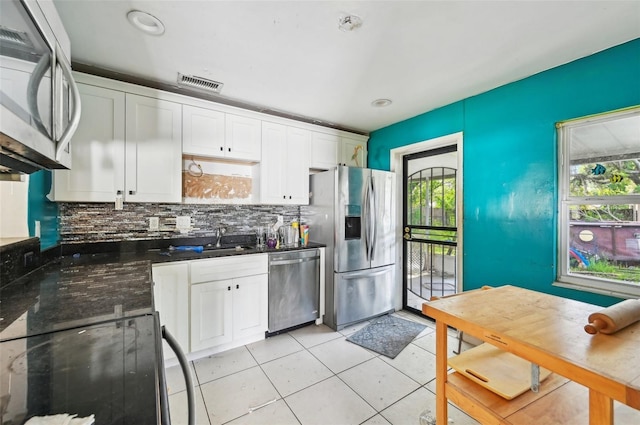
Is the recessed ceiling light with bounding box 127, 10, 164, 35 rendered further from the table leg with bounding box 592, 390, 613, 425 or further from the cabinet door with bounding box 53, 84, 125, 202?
the table leg with bounding box 592, 390, 613, 425

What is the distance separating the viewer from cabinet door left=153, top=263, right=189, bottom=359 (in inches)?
85.3

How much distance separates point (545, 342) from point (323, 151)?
2853 millimetres

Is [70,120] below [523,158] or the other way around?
below

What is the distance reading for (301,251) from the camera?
2.89 meters

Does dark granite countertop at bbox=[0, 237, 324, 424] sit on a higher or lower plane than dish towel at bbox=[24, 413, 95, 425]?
lower

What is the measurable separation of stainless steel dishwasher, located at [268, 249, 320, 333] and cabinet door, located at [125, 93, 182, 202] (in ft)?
3.94

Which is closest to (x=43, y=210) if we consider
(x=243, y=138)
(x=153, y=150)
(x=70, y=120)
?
(x=153, y=150)

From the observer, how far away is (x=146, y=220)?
8.36ft

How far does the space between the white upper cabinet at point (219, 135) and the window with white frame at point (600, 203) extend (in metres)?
2.75

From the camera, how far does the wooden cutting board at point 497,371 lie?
1222mm

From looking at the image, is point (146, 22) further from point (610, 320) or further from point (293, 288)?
point (610, 320)

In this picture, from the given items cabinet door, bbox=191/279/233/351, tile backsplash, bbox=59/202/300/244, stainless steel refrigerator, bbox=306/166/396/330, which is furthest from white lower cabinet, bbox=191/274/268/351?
stainless steel refrigerator, bbox=306/166/396/330

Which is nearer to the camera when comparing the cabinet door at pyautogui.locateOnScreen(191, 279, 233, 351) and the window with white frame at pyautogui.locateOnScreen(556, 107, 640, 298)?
the window with white frame at pyautogui.locateOnScreen(556, 107, 640, 298)

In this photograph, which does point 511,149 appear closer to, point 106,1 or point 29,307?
point 106,1
